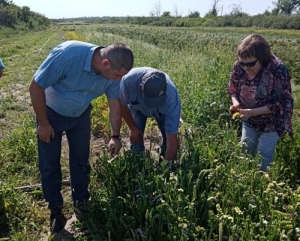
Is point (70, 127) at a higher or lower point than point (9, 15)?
lower

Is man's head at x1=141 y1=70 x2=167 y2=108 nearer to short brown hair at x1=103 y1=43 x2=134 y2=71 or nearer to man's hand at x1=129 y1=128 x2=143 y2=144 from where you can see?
short brown hair at x1=103 y1=43 x2=134 y2=71

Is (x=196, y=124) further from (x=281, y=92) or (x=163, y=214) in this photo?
(x=163, y=214)

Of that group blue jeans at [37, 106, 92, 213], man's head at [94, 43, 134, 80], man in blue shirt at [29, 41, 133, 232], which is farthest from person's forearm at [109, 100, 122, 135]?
man's head at [94, 43, 134, 80]

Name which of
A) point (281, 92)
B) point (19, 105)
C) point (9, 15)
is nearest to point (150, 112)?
point (281, 92)

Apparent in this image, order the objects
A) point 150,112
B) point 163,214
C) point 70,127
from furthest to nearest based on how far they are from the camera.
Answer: point 150,112
point 70,127
point 163,214

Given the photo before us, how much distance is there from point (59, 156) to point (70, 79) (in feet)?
2.40

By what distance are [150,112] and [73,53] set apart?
1.01m

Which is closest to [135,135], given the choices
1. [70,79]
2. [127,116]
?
[127,116]

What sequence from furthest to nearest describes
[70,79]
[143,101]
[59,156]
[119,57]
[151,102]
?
[143,101], [59,156], [151,102], [70,79], [119,57]

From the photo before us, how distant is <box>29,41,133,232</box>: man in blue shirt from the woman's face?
3.77ft

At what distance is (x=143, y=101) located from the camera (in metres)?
2.88

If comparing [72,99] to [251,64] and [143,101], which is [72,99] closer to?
[143,101]

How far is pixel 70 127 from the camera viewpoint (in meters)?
2.69

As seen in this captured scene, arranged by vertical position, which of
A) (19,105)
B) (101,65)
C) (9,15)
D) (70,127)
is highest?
(9,15)
